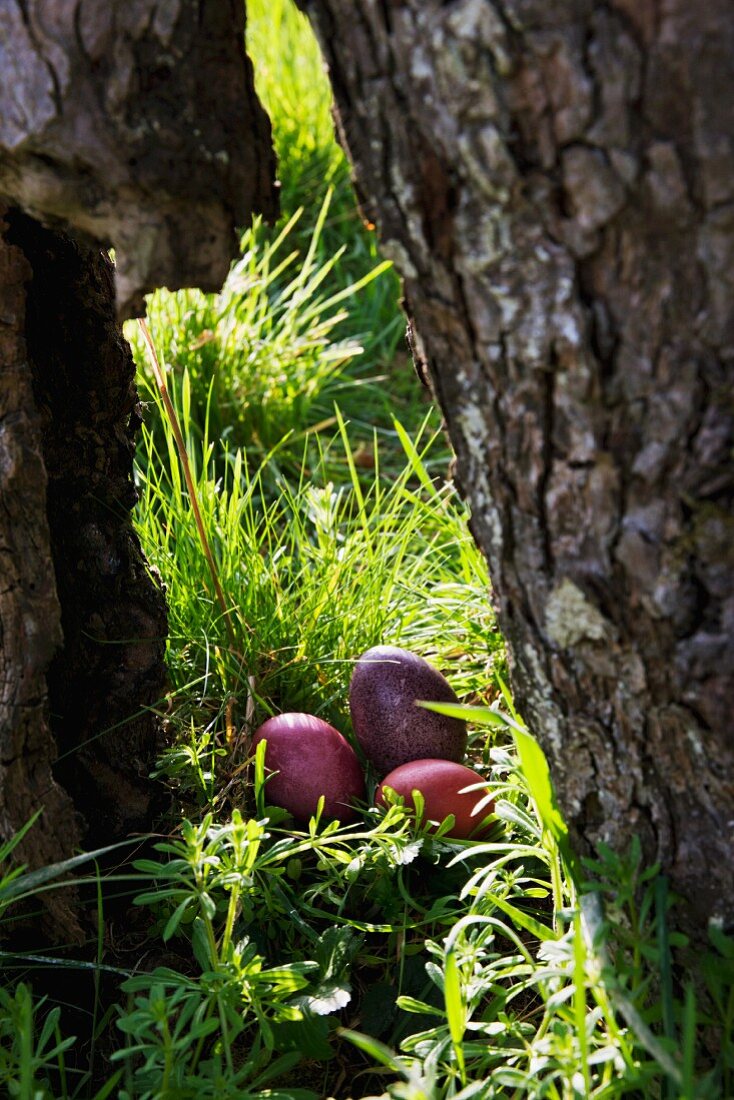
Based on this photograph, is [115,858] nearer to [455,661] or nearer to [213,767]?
[213,767]

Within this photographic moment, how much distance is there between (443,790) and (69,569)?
0.77 metres

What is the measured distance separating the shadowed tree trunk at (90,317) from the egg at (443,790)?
1.57 ft

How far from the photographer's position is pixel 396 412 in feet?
13.2

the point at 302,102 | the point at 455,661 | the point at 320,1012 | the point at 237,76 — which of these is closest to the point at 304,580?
the point at 455,661

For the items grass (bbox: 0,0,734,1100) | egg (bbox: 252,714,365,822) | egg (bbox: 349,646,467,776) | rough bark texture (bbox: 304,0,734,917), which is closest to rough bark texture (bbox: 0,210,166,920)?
grass (bbox: 0,0,734,1100)

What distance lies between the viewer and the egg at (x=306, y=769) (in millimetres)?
2006

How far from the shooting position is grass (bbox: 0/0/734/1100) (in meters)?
1.38

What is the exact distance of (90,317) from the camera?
1800 mm

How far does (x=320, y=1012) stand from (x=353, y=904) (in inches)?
12.7

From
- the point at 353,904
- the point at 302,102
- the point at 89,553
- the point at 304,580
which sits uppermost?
the point at 302,102

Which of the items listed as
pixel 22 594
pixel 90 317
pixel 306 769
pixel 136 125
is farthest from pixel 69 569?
pixel 136 125

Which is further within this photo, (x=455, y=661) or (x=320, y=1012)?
(x=455, y=661)

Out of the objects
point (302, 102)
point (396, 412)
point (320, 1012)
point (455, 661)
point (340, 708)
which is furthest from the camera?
point (302, 102)

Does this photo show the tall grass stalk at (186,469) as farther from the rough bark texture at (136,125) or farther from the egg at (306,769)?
the rough bark texture at (136,125)
